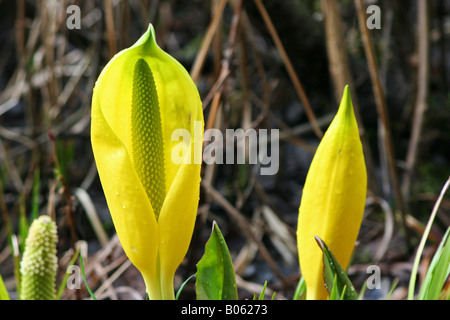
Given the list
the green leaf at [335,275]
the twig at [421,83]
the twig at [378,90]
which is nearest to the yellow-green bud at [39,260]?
the green leaf at [335,275]

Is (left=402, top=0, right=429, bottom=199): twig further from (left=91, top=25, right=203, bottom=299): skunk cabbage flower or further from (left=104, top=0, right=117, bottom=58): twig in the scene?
(left=91, top=25, right=203, bottom=299): skunk cabbage flower

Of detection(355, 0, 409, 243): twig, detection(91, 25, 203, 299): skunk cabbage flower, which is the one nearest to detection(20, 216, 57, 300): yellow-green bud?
detection(91, 25, 203, 299): skunk cabbage flower

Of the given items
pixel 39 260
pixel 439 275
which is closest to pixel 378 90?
pixel 439 275

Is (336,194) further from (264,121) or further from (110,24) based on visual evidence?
(264,121)

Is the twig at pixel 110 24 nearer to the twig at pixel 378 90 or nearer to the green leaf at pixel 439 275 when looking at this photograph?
the twig at pixel 378 90
